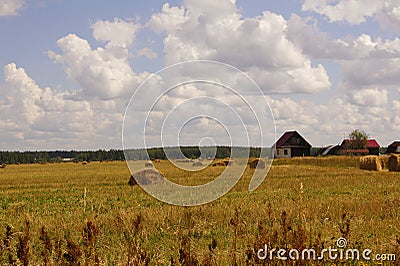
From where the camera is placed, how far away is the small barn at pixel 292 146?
3381 inches

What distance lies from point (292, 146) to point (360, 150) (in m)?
15.2

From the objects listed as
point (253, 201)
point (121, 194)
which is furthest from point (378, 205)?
point (121, 194)

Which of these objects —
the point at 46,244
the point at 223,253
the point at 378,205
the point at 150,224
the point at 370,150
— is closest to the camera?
the point at 46,244

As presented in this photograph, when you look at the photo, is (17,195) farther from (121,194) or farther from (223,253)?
(223,253)

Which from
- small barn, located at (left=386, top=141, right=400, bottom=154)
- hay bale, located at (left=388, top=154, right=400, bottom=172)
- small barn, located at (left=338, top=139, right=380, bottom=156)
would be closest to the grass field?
hay bale, located at (left=388, top=154, right=400, bottom=172)

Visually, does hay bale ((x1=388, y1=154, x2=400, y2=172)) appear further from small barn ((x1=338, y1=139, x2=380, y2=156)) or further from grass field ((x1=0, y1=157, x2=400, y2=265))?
small barn ((x1=338, y1=139, x2=380, y2=156))

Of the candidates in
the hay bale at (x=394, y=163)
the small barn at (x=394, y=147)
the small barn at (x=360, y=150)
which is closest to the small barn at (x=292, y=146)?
the small barn at (x=360, y=150)

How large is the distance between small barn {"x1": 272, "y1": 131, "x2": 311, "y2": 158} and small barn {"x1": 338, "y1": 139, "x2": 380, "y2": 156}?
10913 mm

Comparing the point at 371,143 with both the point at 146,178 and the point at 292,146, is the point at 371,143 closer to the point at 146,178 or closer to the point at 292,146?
the point at 292,146

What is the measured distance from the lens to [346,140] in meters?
95.6

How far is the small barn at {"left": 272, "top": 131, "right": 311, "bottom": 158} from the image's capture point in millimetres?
85875

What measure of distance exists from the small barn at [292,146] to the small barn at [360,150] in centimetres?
1091

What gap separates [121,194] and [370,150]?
8317cm

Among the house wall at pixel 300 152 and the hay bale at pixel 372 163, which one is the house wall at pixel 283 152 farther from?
the hay bale at pixel 372 163
